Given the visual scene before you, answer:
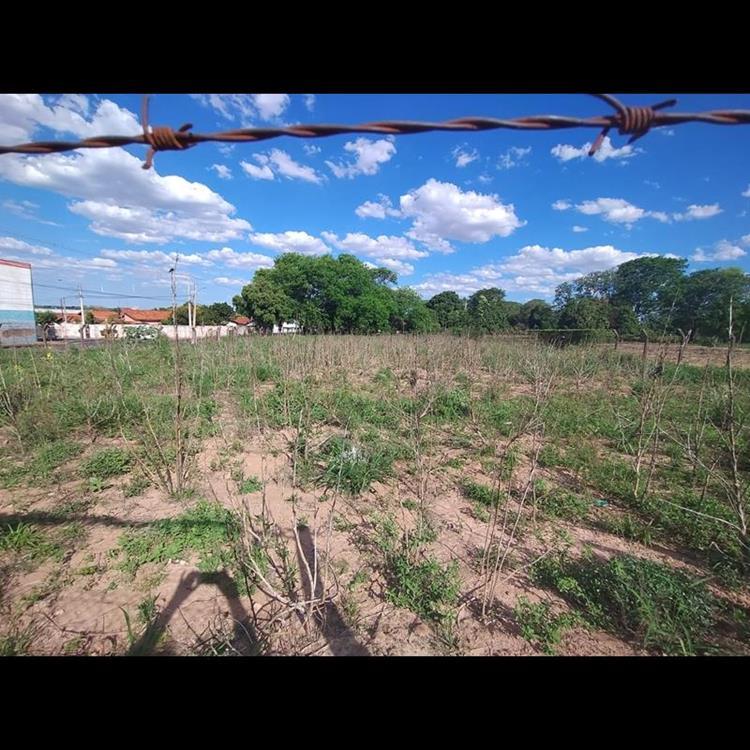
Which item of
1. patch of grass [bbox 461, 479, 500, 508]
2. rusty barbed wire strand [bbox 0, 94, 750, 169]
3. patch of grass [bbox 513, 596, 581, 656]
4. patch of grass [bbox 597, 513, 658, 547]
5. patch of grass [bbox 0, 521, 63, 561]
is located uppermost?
rusty barbed wire strand [bbox 0, 94, 750, 169]

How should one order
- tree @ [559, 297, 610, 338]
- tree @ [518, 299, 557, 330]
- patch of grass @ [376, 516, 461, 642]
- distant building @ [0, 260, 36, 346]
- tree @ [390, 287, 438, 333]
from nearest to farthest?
patch of grass @ [376, 516, 461, 642]
distant building @ [0, 260, 36, 346]
tree @ [559, 297, 610, 338]
tree @ [518, 299, 557, 330]
tree @ [390, 287, 438, 333]

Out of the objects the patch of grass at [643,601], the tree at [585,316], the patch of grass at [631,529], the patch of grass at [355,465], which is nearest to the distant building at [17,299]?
the patch of grass at [355,465]

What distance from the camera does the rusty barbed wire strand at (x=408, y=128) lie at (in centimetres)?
69

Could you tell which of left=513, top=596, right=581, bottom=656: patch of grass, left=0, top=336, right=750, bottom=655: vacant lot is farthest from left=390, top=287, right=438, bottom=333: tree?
left=513, top=596, right=581, bottom=656: patch of grass

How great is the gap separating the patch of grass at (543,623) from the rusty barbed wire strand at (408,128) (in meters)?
2.39

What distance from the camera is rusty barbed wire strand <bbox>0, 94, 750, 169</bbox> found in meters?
0.69

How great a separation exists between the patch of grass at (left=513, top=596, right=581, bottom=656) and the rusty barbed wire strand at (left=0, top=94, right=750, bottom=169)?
239 cm

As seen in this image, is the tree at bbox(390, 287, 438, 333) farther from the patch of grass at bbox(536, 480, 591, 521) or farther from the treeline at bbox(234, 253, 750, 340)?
the patch of grass at bbox(536, 480, 591, 521)

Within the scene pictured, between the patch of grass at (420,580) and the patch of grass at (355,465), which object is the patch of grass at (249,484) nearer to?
the patch of grass at (355,465)

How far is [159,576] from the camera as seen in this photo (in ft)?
7.14

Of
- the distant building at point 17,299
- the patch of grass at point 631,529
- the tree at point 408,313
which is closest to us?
the patch of grass at point 631,529
